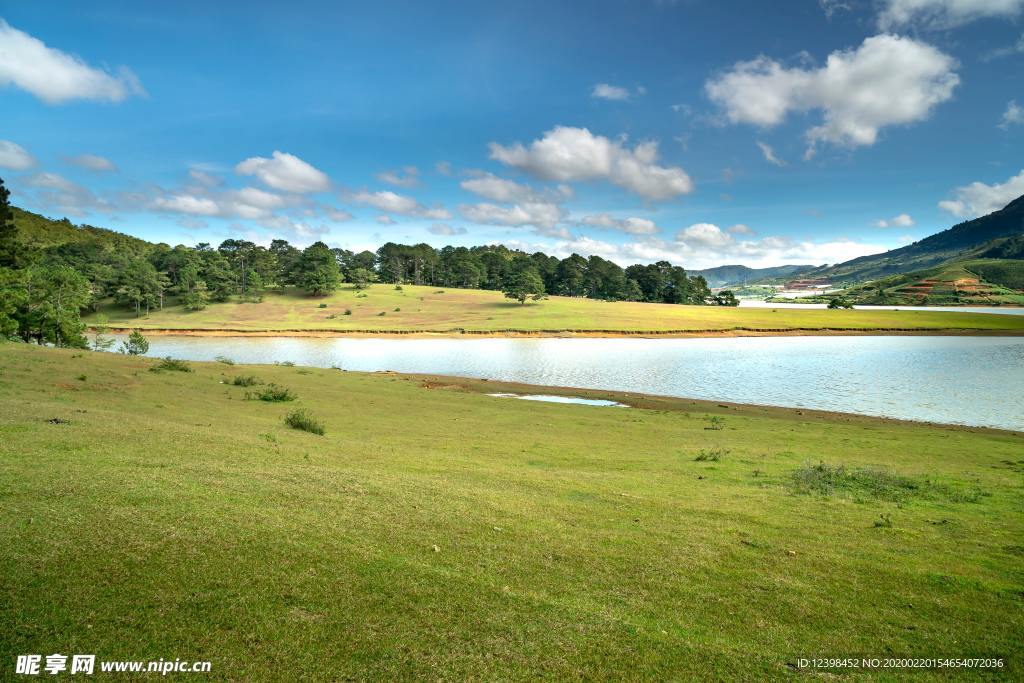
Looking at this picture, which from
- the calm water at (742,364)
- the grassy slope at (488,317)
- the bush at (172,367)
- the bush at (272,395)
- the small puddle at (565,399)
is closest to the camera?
the bush at (272,395)

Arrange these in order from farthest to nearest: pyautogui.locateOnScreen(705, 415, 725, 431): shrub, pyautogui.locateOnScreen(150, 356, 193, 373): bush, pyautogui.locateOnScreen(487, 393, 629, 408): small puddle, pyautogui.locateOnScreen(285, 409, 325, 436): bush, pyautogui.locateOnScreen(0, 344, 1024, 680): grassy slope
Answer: pyautogui.locateOnScreen(487, 393, 629, 408): small puddle → pyautogui.locateOnScreen(150, 356, 193, 373): bush → pyautogui.locateOnScreen(705, 415, 725, 431): shrub → pyautogui.locateOnScreen(285, 409, 325, 436): bush → pyautogui.locateOnScreen(0, 344, 1024, 680): grassy slope

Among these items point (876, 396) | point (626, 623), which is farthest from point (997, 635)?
point (876, 396)

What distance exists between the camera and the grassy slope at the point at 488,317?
10100 cm

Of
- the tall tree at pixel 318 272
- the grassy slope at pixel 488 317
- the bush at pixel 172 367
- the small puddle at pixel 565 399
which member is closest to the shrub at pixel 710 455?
the small puddle at pixel 565 399

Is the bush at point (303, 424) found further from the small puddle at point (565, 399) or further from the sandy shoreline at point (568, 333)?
the sandy shoreline at point (568, 333)

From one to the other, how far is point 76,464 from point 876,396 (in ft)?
148

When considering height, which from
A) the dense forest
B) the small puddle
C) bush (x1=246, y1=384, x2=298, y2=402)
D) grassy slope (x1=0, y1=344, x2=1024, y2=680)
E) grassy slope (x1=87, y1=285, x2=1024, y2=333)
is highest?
the dense forest

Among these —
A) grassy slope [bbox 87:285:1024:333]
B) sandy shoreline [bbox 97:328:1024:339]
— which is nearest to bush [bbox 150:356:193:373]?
sandy shoreline [bbox 97:328:1024:339]

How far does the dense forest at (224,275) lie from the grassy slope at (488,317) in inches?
226

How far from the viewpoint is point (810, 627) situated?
6773 mm

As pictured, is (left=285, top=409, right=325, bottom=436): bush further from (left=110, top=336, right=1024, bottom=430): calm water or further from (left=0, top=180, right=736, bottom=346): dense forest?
(left=0, top=180, right=736, bottom=346): dense forest

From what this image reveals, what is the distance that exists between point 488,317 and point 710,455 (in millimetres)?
94515

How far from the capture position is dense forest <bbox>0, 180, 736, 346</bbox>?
155 feet

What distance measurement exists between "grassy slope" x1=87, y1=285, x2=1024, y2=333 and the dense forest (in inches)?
226
